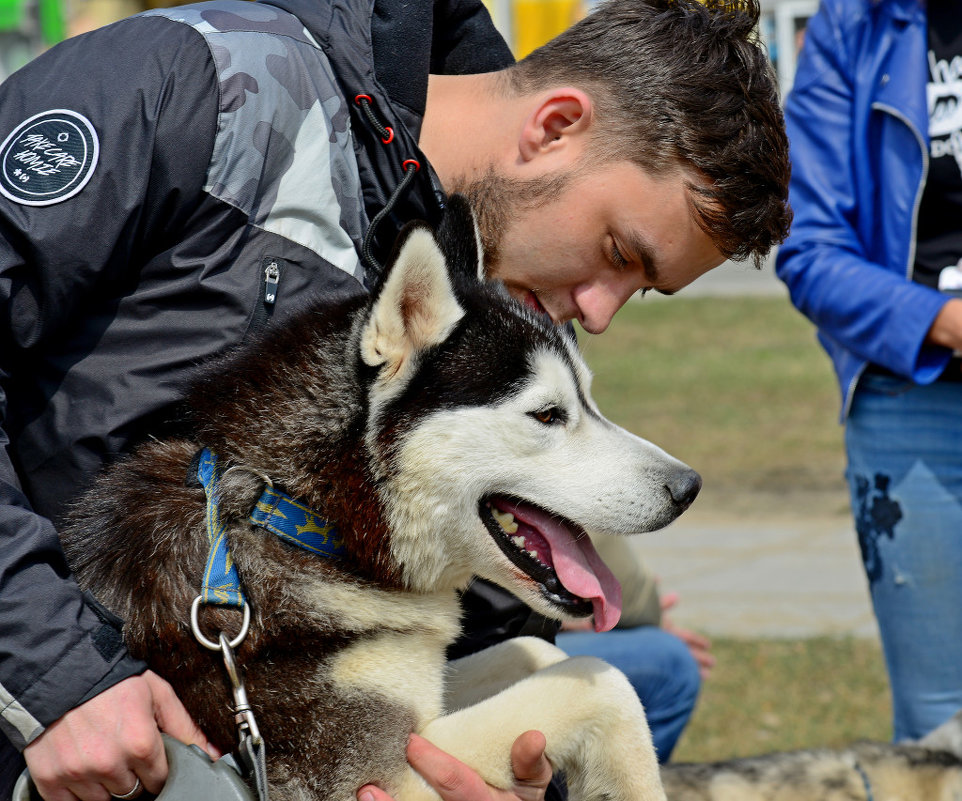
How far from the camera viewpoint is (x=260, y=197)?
242 centimetres

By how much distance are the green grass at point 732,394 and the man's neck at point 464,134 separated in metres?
6.56

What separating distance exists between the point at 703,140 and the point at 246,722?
164cm

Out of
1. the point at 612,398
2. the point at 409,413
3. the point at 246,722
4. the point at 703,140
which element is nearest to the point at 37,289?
the point at 409,413

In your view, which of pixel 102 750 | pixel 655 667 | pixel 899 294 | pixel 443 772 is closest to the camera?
pixel 102 750

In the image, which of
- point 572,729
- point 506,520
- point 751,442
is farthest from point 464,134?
point 751,442

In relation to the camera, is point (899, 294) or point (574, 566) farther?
point (899, 294)

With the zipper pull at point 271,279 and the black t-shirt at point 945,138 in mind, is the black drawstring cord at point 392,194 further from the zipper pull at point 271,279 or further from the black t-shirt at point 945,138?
the black t-shirt at point 945,138

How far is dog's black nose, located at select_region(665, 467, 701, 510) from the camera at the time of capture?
2.50 metres

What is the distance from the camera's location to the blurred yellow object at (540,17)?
65.3 feet

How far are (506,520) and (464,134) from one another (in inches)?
40.2

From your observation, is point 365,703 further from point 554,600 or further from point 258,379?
point 258,379

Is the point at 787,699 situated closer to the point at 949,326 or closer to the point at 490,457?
the point at 949,326

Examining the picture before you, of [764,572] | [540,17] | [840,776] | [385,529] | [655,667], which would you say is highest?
[385,529]

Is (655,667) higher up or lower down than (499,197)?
lower down
